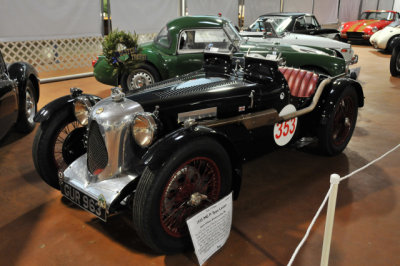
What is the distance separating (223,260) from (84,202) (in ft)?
3.48

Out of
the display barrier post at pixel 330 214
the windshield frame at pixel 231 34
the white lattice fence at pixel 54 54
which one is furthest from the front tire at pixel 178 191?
the white lattice fence at pixel 54 54

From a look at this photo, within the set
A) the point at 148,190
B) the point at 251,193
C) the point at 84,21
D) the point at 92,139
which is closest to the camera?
the point at 148,190

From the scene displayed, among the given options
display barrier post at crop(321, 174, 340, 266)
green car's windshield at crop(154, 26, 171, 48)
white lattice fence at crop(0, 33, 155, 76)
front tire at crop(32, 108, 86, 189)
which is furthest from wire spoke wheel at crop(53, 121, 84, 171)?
white lattice fence at crop(0, 33, 155, 76)

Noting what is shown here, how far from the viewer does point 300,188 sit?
11.3 feet

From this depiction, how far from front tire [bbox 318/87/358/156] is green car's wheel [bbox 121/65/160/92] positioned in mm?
Answer: 3652

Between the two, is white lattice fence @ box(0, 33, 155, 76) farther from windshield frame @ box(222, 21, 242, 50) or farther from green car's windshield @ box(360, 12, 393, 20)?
green car's windshield @ box(360, 12, 393, 20)

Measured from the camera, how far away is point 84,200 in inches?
100

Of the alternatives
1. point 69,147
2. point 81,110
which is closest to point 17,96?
point 69,147

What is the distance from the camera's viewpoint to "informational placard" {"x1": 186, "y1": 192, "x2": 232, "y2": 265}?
225 centimetres


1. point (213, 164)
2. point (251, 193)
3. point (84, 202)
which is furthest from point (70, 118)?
point (251, 193)

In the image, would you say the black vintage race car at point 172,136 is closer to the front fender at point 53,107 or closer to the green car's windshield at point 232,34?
the front fender at point 53,107

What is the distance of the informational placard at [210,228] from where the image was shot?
2.25 meters

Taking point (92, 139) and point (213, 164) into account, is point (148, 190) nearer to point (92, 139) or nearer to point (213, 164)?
point (213, 164)

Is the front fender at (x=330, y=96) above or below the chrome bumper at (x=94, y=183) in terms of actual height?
above
